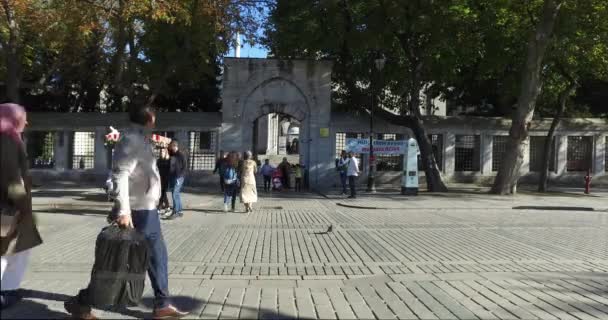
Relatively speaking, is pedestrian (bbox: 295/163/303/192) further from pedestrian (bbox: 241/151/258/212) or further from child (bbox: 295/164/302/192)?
pedestrian (bbox: 241/151/258/212)

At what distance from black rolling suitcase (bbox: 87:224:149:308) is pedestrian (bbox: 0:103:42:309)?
541mm

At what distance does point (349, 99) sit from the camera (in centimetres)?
2722

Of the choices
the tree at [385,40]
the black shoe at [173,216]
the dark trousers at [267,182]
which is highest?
the tree at [385,40]

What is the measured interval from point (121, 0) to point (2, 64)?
1017cm

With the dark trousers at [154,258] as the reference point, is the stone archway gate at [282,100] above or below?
above

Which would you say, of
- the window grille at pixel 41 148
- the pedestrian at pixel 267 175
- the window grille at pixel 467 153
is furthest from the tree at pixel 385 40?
the window grille at pixel 41 148

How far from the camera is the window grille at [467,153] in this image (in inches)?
1126

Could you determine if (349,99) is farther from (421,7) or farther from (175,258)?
(175,258)

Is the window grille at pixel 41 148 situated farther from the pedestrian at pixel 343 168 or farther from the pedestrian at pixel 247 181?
the pedestrian at pixel 247 181

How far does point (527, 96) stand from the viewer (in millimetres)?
21312

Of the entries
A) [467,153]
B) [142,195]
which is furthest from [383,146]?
[142,195]

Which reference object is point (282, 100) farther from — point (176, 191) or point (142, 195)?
point (142, 195)

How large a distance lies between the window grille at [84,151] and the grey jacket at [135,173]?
23.3m

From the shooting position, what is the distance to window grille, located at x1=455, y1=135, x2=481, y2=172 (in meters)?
28.6
